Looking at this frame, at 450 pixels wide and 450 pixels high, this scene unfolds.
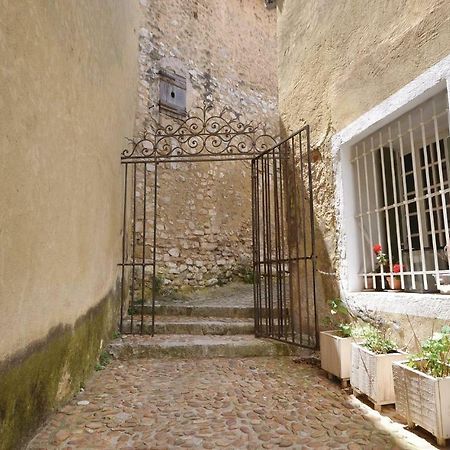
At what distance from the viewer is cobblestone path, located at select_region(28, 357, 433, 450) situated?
6.75ft

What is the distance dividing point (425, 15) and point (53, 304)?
10.3 ft

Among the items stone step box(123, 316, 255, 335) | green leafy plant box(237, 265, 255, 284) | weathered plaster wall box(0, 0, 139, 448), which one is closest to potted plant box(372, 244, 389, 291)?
stone step box(123, 316, 255, 335)

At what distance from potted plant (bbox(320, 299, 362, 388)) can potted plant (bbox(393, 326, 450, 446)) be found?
654 mm

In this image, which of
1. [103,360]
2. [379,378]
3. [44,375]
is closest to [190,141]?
[103,360]

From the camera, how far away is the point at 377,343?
2.57 metres

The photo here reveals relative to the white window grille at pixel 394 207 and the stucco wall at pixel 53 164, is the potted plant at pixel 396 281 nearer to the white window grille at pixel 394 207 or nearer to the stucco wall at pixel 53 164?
the white window grille at pixel 394 207

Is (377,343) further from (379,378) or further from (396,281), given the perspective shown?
(396,281)

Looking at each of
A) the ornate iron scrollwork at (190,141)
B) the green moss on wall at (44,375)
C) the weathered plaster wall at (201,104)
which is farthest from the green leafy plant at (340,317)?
the weathered plaster wall at (201,104)

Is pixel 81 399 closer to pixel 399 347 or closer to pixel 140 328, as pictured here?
pixel 140 328

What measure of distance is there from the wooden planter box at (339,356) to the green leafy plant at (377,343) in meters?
0.18

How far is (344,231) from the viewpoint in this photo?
11.0 ft

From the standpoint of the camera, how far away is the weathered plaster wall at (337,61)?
265 centimetres

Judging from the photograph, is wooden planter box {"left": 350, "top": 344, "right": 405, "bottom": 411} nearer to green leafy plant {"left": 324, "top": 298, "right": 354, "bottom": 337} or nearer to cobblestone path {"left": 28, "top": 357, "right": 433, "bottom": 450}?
cobblestone path {"left": 28, "top": 357, "right": 433, "bottom": 450}

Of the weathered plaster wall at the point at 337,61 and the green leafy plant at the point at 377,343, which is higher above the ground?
the weathered plaster wall at the point at 337,61
